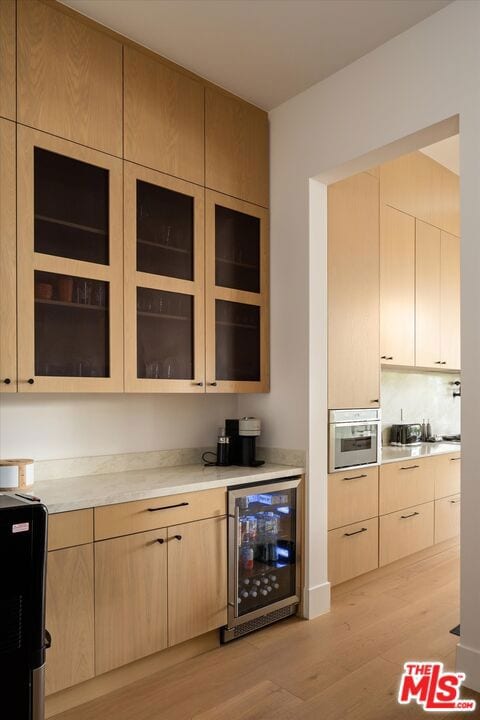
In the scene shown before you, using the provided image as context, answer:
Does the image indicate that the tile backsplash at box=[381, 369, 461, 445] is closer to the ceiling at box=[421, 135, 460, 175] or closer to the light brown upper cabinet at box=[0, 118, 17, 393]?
the ceiling at box=[421, 135, 460, 175]

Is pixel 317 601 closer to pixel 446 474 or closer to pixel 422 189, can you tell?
pixel 446 474

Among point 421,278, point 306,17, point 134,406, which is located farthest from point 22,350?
point 421,278

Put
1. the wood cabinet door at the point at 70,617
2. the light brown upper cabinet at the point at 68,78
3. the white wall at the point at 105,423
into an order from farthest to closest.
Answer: the white wall at the point at 105,423, the light brown upper cabinet at the point at 68,78, the wood cabinet door at the point at 70,617

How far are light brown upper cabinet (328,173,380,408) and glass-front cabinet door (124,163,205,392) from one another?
0.86 metres

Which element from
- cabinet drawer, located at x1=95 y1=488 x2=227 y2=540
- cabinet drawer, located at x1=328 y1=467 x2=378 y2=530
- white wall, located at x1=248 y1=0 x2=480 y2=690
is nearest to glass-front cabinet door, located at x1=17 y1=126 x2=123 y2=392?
cabinet drawer, located at x1=95 y1=488 x2=227 y2=540

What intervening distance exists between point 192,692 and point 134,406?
1395 mm

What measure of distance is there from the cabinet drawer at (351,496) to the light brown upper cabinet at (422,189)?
74.8 inches

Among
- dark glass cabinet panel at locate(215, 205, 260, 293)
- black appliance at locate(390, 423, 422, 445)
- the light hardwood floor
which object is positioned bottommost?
the light hardwood floor

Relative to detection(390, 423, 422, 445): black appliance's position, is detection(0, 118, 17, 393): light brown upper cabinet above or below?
above

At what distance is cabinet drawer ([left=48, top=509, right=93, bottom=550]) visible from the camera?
2.00 meters

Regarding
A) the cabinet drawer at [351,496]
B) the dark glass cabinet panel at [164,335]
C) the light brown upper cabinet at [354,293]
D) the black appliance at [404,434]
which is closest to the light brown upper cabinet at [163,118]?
the dark glass cabinet panel at [164,335]

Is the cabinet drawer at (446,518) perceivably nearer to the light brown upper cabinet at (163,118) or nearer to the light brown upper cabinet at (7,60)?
the light brown upper cabinet at (163,118)

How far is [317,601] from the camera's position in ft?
9.67

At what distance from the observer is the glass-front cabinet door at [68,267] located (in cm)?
220
